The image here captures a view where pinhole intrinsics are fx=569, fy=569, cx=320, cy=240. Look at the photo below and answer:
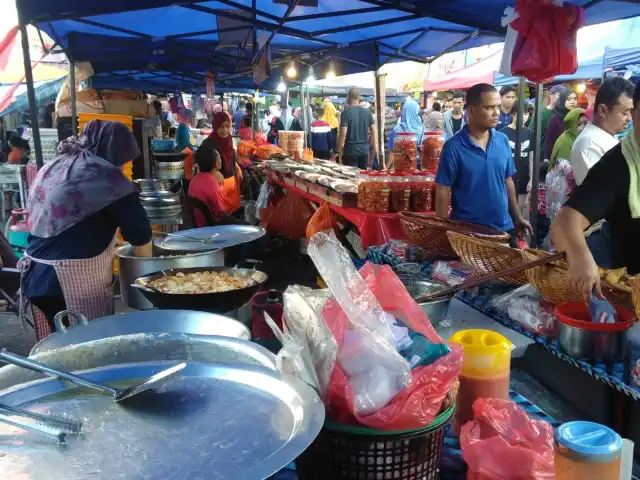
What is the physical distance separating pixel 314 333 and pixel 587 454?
18.3 inches

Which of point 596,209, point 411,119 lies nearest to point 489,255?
point 596,209

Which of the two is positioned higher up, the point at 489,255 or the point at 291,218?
the point at 489,255

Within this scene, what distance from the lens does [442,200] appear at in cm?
347

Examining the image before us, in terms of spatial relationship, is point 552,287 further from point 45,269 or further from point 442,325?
point 45,269

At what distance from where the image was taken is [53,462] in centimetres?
79

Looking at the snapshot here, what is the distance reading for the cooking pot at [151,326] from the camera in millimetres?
1450

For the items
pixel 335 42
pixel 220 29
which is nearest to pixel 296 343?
pixel 220 29

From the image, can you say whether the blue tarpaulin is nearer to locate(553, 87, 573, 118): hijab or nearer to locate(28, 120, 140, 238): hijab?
locate(553, 87, 573, 118): hijab

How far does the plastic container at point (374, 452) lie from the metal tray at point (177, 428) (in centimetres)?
10

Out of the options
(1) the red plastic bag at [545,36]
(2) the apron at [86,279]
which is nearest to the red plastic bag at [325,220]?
(1) the red plastic bag at [545,36]

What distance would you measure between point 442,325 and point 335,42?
6.02 m

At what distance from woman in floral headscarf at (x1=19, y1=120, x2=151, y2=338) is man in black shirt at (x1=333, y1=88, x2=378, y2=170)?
6.90m

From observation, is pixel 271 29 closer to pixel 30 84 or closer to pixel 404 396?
pixel 30 84

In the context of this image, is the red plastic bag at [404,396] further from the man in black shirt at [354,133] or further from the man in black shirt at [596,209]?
the man in black shirt at [354,133]
